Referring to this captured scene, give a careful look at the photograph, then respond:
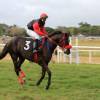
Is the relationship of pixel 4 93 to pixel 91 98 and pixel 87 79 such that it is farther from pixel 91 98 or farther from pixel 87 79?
pixel 87 79

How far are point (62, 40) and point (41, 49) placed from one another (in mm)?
704

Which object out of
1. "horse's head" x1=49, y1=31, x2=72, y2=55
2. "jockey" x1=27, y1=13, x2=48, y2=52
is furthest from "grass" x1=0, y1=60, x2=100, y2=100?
"jockey" x1=27, y1=13, x2=48, y2=52

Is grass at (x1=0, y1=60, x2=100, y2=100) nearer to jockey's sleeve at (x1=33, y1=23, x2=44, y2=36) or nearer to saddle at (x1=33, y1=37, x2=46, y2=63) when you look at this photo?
saddle at (x1=33, y1=37, x2=46, y2=63)

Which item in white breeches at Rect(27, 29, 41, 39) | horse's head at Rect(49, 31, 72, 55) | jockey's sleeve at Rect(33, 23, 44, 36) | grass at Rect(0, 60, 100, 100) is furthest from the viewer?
white breeches at Rect(27, 29, 41, 39)

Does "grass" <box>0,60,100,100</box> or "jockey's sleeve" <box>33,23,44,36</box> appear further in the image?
"jockey's sleeve" <box>33,23,44,36</box>

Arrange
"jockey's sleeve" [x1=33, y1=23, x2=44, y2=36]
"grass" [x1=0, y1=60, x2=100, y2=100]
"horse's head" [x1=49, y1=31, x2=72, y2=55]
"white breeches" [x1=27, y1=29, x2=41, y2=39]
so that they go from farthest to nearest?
"white breeches" [x1=27, y1=29, x2=41, y2=39] < "jockey's sleeve" [x1=33, y1=23, x2=44, y2=36] < "horse's head" [x1=49, y1=31, x2=72, y2=55] < "grass" [x1=0, y1=60, x2=100, y2=100]

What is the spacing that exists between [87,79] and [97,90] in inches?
110

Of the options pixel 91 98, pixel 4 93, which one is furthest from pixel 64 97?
pixel 4 93

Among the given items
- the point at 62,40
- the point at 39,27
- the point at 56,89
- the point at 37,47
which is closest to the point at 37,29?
the point at 39,27

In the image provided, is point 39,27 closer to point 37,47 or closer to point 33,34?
point 33,34

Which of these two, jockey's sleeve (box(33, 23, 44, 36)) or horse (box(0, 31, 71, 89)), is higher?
jockey's sleeve (box(33, 23, 44, 36))

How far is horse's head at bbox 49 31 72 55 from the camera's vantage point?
493 inches

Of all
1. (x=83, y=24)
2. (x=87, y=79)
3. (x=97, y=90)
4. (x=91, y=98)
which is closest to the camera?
(x=91, y=98)

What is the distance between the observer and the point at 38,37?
512 inches
